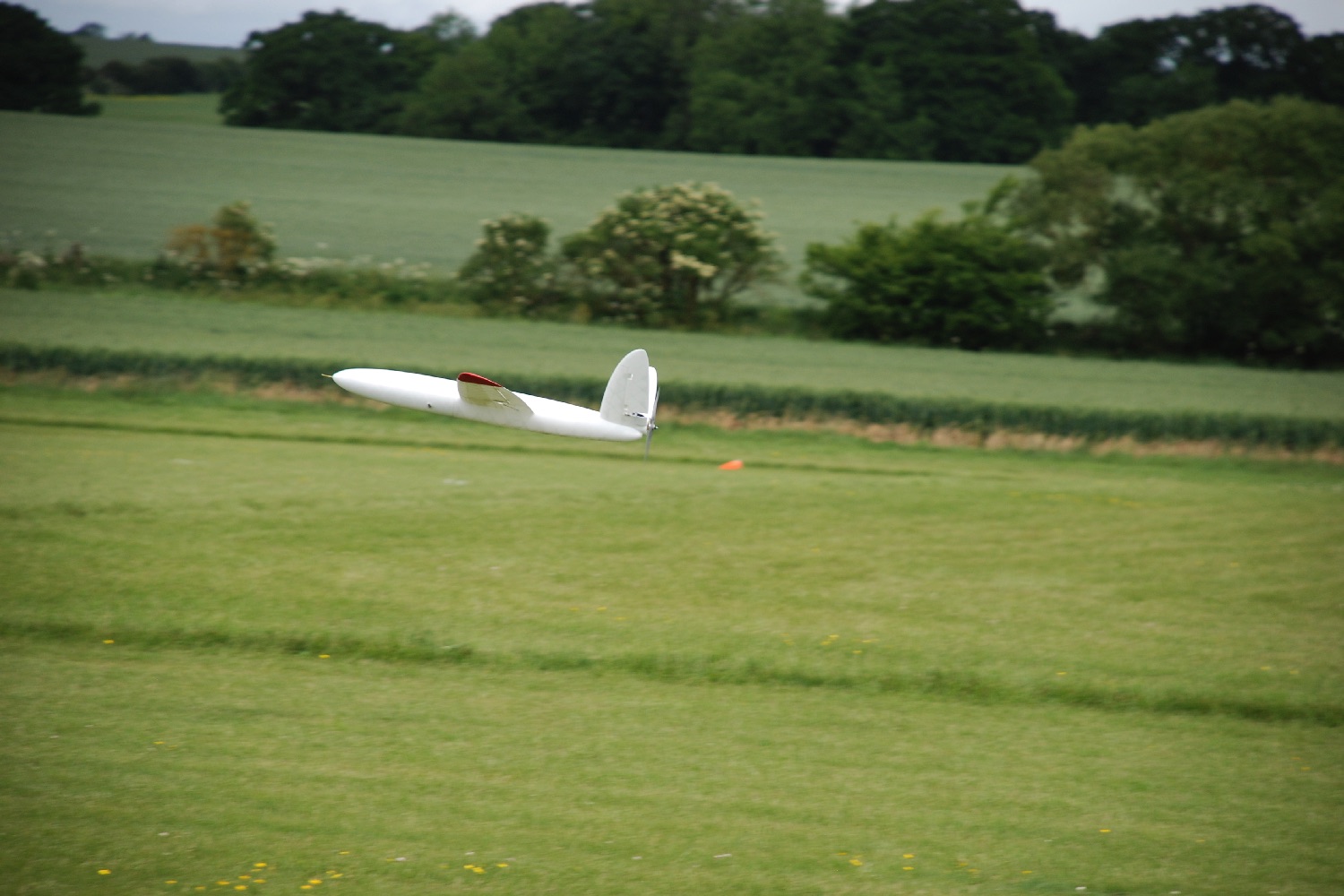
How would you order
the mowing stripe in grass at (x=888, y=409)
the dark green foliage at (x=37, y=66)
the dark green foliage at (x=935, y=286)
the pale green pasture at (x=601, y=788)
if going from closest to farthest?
1. the pale green pasture at (x=601, y=788)
2. the mowing stripe in grass at (x=888, y=409)
3. the dark green foliage at (x=935, y=286)
4. the dark green foliage at (x=37, y=66)

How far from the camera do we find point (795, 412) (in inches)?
1446

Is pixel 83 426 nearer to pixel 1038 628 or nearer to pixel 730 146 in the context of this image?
pixel 1038 628

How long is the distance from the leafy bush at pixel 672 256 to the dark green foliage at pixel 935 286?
372cm

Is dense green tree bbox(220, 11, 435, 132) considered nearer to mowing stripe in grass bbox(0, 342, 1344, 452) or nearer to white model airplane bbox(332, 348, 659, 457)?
mowing stripe in grass bbox(0, 342, 1344, 452)

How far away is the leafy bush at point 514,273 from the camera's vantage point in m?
37.4

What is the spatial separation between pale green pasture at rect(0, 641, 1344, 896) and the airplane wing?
8511 millimetres

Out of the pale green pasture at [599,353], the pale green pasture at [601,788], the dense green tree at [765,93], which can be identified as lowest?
the pale green pasture at [601,788]

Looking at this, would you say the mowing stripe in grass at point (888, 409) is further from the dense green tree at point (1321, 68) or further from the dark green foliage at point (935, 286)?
the dense green tree at point (1321, 68)

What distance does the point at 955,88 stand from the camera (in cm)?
9444

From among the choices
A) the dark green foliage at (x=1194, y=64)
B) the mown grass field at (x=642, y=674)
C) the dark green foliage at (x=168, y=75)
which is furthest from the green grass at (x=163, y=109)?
the dark green foliage at (x=1194, y=64)

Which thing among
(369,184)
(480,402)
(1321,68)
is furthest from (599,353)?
(1321,68)

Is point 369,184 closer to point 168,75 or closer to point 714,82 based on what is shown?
point 714,82

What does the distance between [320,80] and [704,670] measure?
82.0 meters

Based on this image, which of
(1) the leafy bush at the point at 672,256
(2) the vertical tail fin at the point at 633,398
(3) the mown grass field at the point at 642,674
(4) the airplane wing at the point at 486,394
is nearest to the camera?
(4) the airplane wing at the point at 486,394
